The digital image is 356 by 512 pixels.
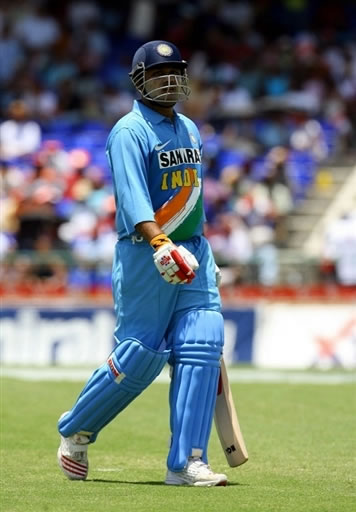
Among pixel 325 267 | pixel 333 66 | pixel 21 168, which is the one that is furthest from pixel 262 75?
pixel 325 267

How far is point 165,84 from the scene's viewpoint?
7305 mm

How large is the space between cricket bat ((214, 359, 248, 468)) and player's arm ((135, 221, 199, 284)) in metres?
0.92

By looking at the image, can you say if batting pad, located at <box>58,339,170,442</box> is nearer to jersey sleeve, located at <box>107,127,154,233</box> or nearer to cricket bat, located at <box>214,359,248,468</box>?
cricket bat, located at <box>214,359,248,468</box>

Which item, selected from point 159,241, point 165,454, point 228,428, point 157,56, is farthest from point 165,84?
point 165,454

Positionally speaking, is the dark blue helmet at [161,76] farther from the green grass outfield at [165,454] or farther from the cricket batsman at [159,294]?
the green grass outfield at [165,454]

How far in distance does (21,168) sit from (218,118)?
3.57 metres

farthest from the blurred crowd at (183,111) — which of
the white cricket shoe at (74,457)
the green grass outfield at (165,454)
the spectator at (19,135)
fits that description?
the white cricket shoe at (74,457)

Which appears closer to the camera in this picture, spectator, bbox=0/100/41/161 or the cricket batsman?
the cricket batsman

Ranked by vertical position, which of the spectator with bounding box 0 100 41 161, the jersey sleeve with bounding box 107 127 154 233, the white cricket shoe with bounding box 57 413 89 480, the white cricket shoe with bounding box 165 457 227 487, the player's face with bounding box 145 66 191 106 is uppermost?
the spectator with bounding box 0 100 41 161

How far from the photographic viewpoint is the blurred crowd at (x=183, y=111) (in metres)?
19.6

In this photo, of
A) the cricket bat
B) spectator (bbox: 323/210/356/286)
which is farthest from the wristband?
spectator (bbox: 323/210/356/286)

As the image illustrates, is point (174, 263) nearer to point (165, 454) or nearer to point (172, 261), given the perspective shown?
point (172, 261)

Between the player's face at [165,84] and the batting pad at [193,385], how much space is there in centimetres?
122

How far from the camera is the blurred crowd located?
773 inches
